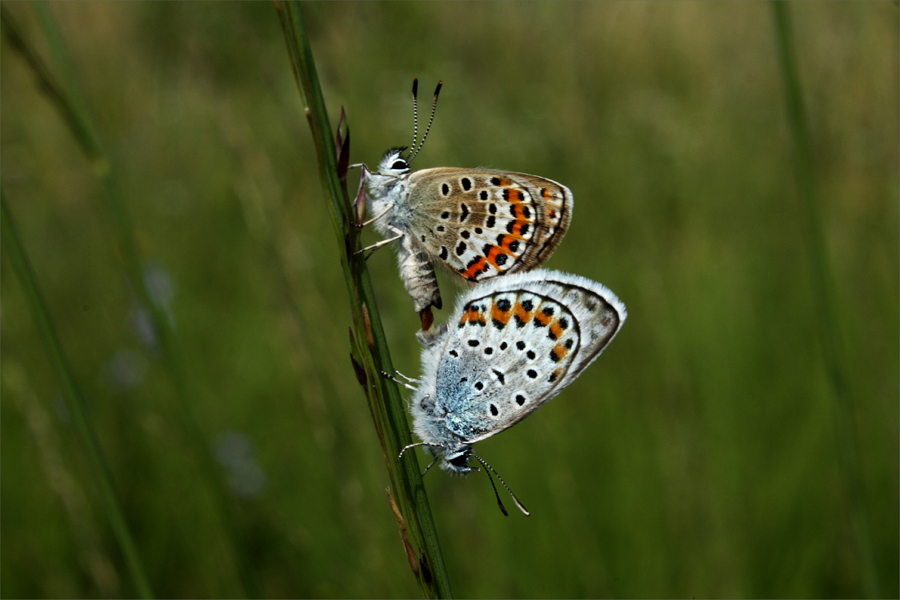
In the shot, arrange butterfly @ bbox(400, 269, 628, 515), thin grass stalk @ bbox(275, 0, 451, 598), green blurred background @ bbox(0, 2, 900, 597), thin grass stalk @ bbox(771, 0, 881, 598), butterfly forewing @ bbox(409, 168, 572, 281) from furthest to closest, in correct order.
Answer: green blurred background @ bbox(0, 2, 900, 597) → butterfly forewing @ bbox(409, 168, 572, 281) → butterfly @ bbox(400, 269, 628, 515) → thin grass stalk @ bbox(771, 0, 881, 598) → thin grass stalk @ bbox(275, 0, 451, 598)

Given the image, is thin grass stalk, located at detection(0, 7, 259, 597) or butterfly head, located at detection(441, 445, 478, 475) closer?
thin grass stalk, located at detection(0, 7, 259, 597)

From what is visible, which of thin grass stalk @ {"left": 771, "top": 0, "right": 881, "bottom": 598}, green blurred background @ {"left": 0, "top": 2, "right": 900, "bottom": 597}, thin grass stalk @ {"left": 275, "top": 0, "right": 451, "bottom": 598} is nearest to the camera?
thin grass stalk @ {"left": 275, "top": 0, "right": 451, "bottom": 598}

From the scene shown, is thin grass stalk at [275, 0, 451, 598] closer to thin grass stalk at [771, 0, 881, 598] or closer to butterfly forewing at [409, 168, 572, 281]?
butterfly forewing at [409, 168, 572, 281]

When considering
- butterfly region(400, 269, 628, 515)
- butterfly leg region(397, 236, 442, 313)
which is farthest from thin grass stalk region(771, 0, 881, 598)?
butterfly leg region(397, 236, 442, 313)

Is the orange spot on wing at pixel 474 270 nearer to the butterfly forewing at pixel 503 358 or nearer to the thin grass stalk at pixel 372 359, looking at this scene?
the butterfly forewing at pixel 503 358

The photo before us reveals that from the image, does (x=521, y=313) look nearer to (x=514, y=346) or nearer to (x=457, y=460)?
(x=514, y=346)

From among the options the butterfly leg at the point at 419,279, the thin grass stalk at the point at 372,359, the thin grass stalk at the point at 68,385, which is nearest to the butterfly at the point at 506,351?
the butterfly leg at the point at 419,279

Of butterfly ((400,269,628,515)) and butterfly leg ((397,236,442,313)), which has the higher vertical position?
butterfly leg ((397,236,442,313))

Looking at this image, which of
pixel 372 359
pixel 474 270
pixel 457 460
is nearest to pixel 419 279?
pixel 474 270

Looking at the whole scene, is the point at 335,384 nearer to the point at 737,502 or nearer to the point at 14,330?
the point at 737,502
